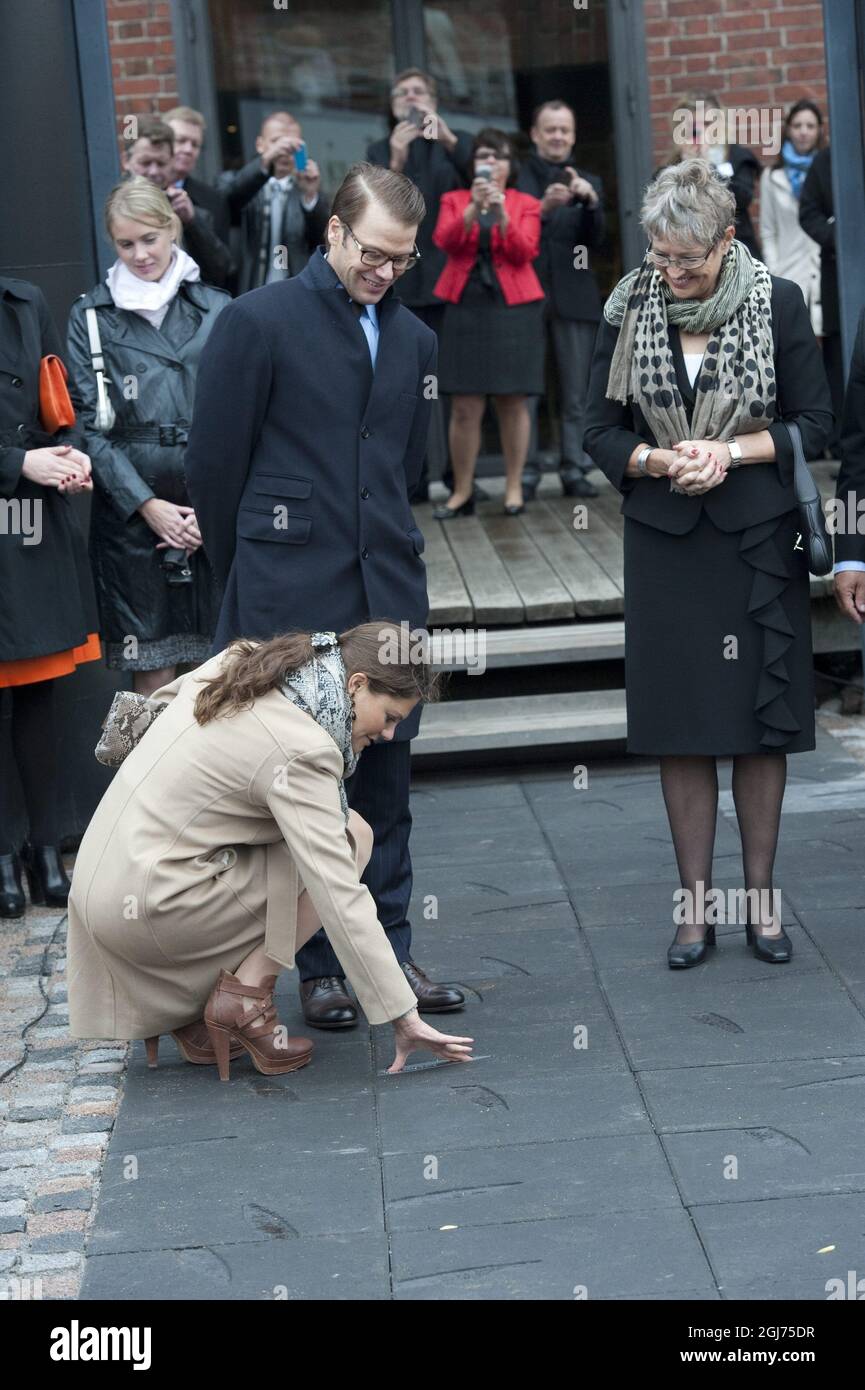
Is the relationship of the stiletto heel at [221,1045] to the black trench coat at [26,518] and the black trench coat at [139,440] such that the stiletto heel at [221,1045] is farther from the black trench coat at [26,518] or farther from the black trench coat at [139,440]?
the black trench coat at [139,440]

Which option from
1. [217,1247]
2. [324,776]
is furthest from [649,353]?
[217,1247]

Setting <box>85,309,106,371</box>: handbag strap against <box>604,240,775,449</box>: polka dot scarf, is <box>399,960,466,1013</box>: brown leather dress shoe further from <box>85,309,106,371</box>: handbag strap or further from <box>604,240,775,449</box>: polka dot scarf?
<box>85,309,106,371</box>: handbag strap

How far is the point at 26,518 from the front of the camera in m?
5.52

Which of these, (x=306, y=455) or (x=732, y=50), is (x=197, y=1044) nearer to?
(x=306, y=455)

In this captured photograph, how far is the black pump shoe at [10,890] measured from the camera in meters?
5.55

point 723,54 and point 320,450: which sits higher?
point 723,54

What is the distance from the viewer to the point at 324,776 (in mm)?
3877

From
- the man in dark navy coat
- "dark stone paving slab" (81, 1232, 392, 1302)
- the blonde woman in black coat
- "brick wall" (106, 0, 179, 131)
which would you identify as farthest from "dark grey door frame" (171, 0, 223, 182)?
"dark stone paving slab" (81, 1232, 392, 1302)

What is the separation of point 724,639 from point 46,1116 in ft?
6.46

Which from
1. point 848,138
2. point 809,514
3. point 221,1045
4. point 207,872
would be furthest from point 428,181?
point 221,1045

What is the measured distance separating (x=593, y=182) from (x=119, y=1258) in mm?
6735

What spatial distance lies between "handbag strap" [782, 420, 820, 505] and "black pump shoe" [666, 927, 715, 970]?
1134mm

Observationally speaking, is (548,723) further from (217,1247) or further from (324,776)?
(217,1247)

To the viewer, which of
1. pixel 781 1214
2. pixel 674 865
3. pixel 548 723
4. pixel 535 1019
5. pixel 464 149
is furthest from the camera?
pixel 464 149
